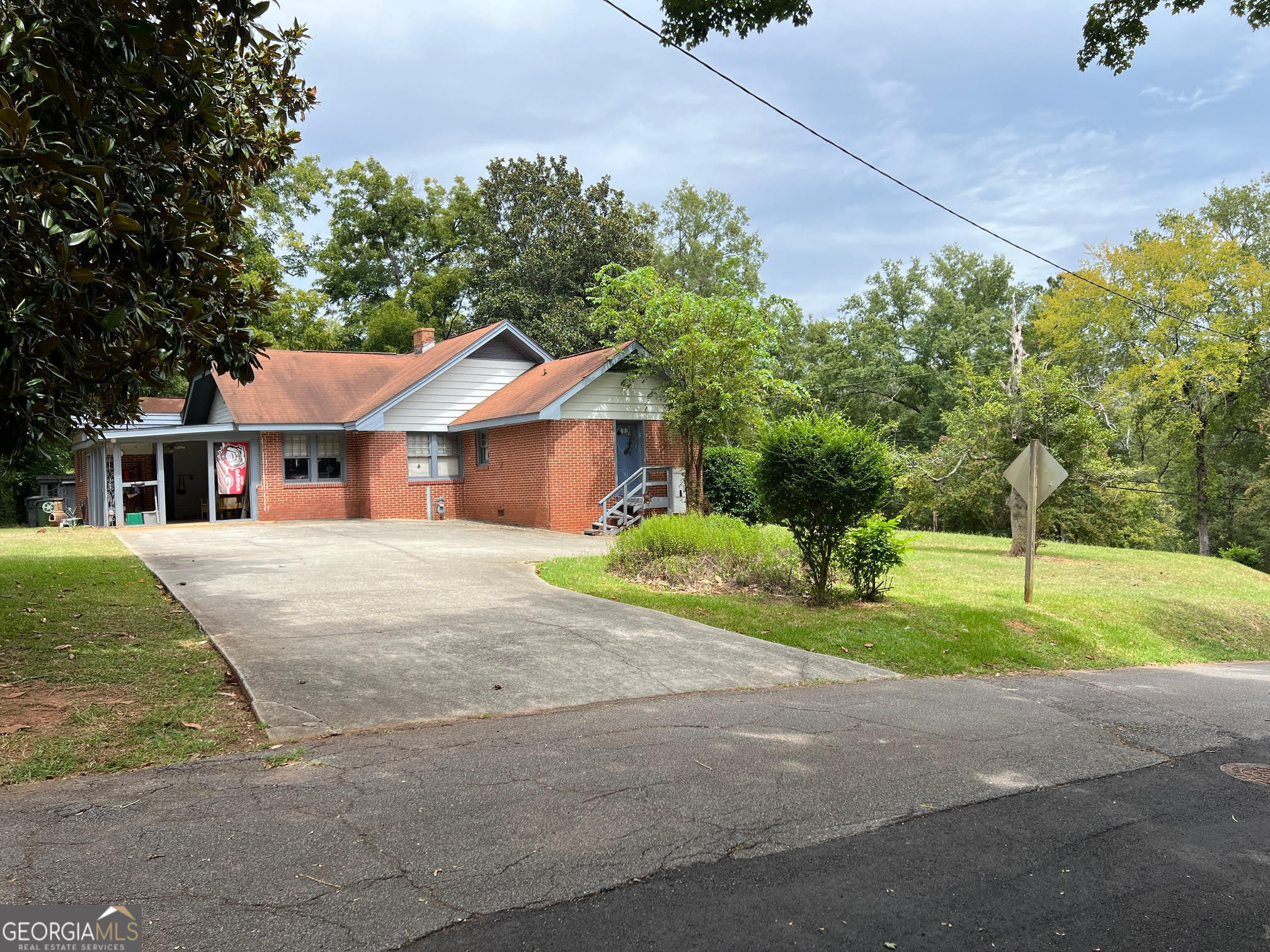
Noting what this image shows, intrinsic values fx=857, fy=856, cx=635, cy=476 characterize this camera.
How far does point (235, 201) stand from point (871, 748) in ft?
23.6

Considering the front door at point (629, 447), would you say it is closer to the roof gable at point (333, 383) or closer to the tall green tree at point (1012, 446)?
the roof gable at point (333, 383)

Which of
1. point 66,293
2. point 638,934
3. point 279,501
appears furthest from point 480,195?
point 638,934

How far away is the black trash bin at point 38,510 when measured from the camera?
88.8 feet

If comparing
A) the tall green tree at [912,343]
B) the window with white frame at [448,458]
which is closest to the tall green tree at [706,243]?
the tall green tree at [912,343]

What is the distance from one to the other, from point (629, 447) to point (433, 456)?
6501 mm

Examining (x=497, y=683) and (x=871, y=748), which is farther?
(x=497, y=683)

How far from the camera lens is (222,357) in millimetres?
7320

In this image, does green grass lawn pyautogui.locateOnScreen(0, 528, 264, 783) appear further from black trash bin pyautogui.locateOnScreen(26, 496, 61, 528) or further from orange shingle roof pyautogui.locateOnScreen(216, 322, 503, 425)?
black trash bin pyautogui.locateOnScreen(26, 496, 61, 528)

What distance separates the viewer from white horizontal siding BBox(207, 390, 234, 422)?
2545 centimetres

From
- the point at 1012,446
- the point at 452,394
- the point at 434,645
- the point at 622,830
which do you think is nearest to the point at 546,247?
the point at 452,394

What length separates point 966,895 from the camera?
367 cm

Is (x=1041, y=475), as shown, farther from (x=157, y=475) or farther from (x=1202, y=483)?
(x=1202, y=483)

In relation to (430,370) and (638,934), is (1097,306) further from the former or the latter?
(638,934)

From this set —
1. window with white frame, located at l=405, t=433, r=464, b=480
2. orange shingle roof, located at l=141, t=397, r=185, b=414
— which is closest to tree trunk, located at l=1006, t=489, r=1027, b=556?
window with white frame, located at l=405, t=433, r=464, b=480
